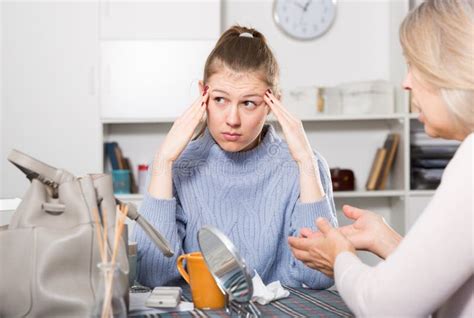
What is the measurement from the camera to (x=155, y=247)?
1.63m

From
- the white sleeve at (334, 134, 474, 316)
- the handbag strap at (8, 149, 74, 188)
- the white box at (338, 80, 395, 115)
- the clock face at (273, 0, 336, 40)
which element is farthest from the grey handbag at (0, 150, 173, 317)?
the clock face at (273, 0, 336, 40)

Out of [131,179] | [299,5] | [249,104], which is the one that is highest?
[299,5]

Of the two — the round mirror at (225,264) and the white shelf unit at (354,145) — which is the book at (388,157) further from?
the round mirror at (225,264)

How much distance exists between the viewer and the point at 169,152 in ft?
5.66

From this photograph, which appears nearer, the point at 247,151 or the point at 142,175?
the point at 247,151

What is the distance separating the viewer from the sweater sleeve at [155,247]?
62.0 inches

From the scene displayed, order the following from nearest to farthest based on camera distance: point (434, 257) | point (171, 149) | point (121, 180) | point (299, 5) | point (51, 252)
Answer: point (434, 257)
point (51, 252)
point (171, 149)
point (121, 180)
point (299, 5)

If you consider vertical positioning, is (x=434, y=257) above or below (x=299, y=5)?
below

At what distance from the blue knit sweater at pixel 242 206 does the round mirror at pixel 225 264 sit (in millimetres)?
460

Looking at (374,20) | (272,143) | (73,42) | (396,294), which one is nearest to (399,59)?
(374,20)

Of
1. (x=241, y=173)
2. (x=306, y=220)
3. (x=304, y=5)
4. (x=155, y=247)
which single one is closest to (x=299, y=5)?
(x=304, y=5)

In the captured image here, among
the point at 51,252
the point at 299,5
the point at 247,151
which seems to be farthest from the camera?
the point at 299,5

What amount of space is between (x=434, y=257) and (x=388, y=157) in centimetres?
281

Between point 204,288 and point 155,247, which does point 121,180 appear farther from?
point 204,288
